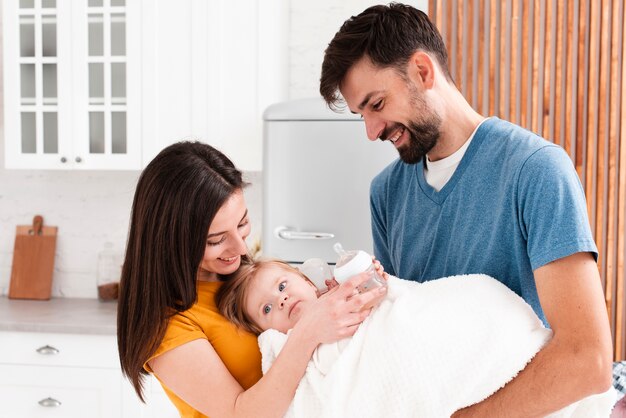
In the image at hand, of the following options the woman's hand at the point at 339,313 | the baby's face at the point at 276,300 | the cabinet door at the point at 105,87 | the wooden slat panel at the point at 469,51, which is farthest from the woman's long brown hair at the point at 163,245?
the wooden slat panel at the point at 469,51

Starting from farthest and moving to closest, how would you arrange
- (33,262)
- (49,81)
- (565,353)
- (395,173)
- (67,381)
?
(33,262), (49,81), (67,381), (395,173), (565,353)

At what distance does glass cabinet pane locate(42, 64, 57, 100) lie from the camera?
11.2 feet

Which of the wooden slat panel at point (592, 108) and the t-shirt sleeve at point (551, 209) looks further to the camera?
the wooden slat panel at point (592, 108)

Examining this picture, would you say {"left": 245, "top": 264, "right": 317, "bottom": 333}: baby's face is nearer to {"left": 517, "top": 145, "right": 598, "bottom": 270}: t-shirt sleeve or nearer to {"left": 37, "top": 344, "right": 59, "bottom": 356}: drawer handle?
{"left": 517, "top": 145, "right": 598, "bottom": 270}: t-shirt sleeve

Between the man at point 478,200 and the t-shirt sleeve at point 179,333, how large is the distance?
561 mm

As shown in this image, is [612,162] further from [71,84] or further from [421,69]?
[71,84]

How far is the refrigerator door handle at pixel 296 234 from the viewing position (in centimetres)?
313

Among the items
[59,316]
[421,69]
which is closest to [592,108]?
[421,69]

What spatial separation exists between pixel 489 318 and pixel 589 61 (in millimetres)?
2467

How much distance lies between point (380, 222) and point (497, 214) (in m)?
0.57

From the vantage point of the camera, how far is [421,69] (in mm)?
1703

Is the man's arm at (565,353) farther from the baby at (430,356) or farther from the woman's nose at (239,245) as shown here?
the woman's nose at (239,245)

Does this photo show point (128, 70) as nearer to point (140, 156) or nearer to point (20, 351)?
point (140, 156)

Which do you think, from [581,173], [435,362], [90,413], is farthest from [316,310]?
[581,173]
